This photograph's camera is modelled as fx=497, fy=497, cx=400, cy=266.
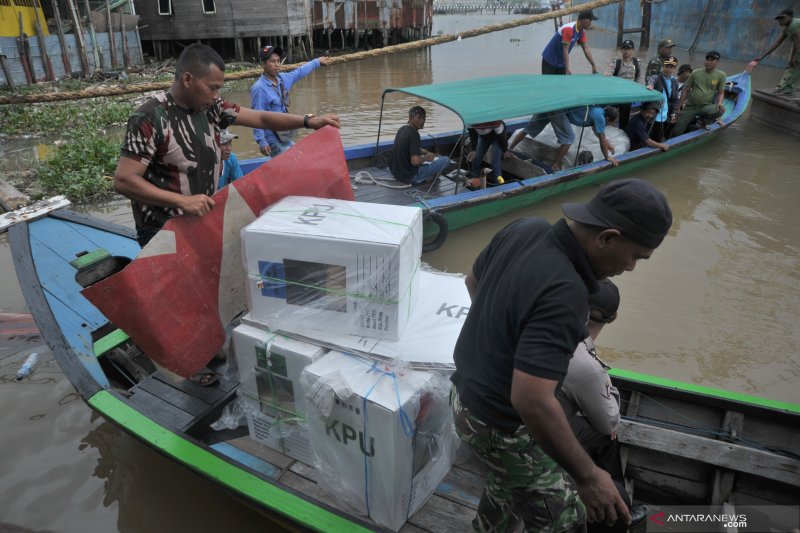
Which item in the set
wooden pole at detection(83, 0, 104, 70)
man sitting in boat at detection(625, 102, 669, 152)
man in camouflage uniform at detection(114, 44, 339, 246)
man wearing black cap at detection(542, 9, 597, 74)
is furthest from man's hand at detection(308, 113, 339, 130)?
wooden pole at detection(83, 0, 104, 70)

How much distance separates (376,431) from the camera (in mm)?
1987

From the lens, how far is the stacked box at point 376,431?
6.50ft

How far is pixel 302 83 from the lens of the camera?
57.7 ft

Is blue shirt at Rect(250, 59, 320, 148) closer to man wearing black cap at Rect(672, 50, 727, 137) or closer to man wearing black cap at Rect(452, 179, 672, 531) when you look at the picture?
man wearing black cap at Rect(452, 179, 672, 531)

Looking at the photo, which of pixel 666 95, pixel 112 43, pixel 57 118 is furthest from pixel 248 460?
pixel 112 43

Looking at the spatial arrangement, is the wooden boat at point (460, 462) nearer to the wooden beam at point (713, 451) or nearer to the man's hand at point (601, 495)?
the wooden beam at point (713, 451)

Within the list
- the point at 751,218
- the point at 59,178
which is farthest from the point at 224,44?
the point at 751,218

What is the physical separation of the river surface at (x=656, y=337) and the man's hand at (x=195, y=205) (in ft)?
5.84

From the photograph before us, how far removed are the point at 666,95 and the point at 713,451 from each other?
25.0ft

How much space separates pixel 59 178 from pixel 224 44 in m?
17.1

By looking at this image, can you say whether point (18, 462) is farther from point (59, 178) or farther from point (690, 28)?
point (690, 28)

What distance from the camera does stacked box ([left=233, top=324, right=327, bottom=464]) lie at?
7.52 feet

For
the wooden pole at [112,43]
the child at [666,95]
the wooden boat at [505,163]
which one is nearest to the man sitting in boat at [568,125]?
the wooden boat at [505,163]

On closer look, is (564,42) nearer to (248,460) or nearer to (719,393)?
(719,393)
